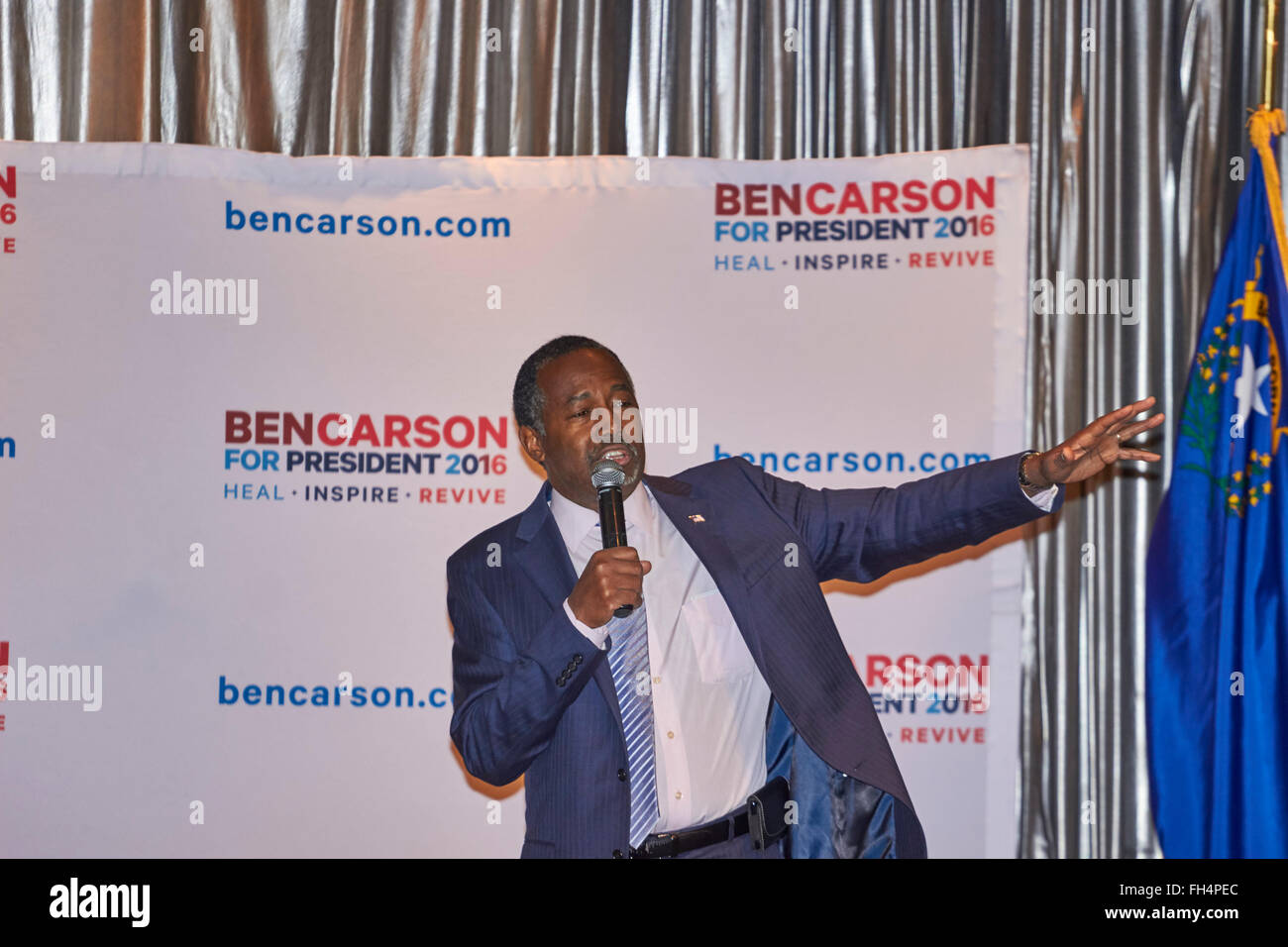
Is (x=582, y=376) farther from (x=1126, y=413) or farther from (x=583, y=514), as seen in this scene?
(x=1126, y=413)

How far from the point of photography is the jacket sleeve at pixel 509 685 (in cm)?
259

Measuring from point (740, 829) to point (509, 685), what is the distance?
1.89 feet

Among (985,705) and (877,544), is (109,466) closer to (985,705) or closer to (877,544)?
(877,544)

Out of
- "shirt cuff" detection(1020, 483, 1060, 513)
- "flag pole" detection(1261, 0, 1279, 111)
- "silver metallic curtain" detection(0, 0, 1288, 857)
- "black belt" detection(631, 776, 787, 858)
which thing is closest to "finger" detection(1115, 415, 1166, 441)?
"shirt cuff" detection(1020, 483, 1060, 513)

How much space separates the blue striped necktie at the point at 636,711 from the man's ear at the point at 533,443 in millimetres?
505

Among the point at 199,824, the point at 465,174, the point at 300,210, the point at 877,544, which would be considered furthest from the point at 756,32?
the point at 199,824

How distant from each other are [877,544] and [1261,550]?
130 centimetres

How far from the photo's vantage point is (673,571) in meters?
2.98

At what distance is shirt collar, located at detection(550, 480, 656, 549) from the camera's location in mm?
3035

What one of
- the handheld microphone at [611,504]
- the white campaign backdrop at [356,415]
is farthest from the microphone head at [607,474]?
the white campaign backdrop at [356,415]

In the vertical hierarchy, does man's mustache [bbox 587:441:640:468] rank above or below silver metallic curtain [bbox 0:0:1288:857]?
below

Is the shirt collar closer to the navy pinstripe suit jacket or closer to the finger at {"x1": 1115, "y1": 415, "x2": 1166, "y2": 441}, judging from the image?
the navy pinstripe suit jacket

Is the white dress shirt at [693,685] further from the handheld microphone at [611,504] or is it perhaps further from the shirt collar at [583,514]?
the handheld microphone at [611,504]

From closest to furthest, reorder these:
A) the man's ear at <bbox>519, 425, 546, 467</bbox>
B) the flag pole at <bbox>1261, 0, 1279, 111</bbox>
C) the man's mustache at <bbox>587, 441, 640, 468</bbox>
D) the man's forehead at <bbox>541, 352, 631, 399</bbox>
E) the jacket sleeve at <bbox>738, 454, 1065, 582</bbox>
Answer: the man's mustache at <bbox>587, 441, 640, 468</bbox>
the jacket sleeve at <bbox>738, 454, 1065, 582</bbox>
the man's forehead at <bbox>541, 352, 631, 399</bbox>
the man's ear at <bbox>519, 425, 546, 467</bbox>
the flag pole at <bbox>1261, 0, 1279, 111</bbox>
